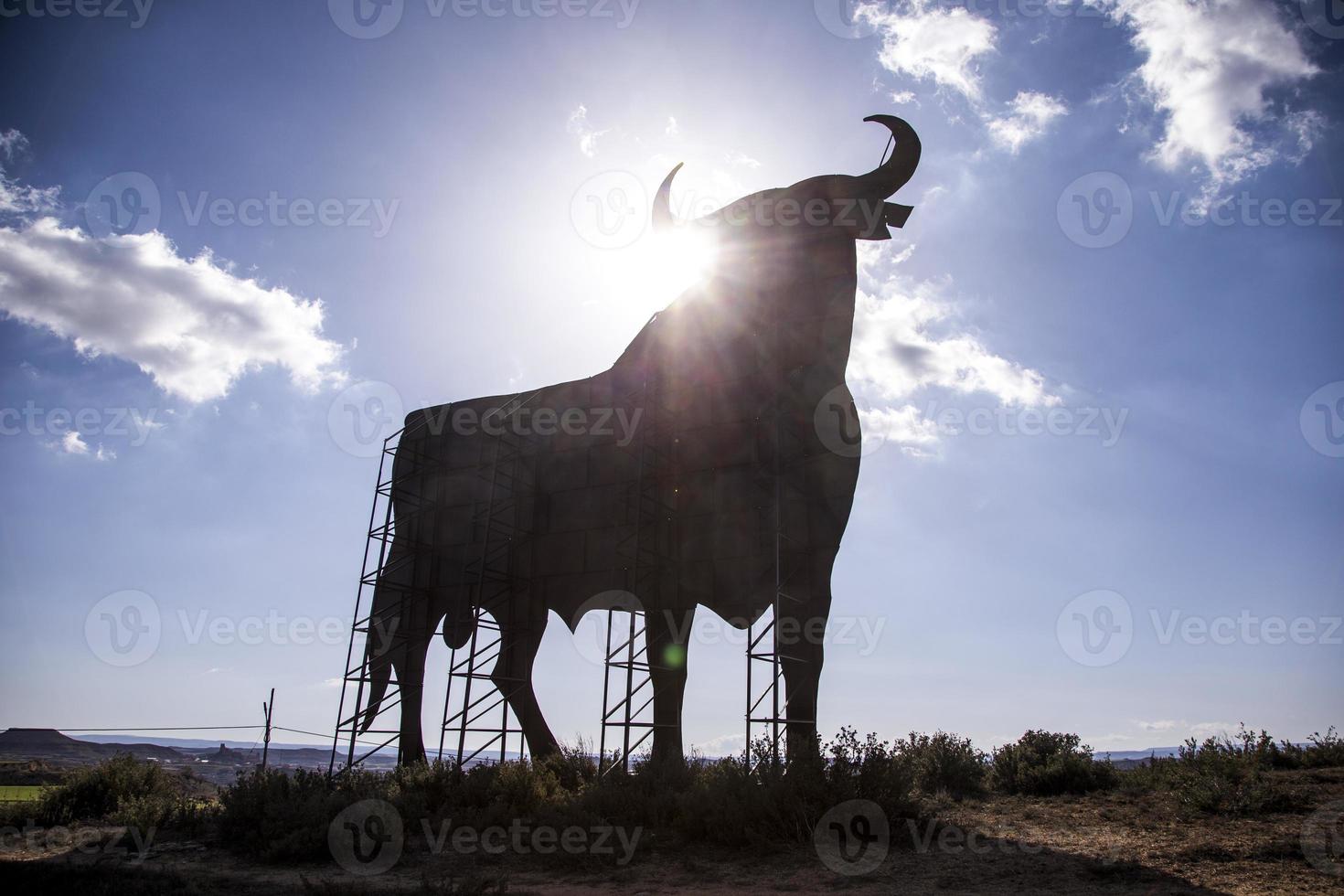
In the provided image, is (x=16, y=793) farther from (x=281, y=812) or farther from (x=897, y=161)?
(x=897, y=161)

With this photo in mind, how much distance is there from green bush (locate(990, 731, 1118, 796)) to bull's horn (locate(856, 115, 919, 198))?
878cm

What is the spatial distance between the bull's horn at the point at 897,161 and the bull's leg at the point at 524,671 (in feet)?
29.2

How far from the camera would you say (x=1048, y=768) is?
12.1 metres

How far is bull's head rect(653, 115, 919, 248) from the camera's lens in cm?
1198

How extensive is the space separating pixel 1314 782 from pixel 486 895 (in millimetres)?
9514

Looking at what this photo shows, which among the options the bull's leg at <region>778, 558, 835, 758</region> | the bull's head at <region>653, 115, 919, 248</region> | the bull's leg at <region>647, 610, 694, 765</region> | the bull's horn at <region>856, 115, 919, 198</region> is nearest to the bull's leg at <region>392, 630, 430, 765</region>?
the bull's leg at <region>647, 610, 694, 765</region>

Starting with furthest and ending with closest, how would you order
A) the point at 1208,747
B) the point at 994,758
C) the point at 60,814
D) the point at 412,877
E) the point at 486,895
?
the point at 994,758 → the point at 60,814 → the point at 1208,747 → the point at 412,877 → the point at 486,895

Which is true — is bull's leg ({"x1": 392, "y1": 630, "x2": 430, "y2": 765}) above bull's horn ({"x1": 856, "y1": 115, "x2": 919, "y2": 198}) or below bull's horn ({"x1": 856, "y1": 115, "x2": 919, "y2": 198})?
below

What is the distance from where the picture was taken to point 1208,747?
11148 mm

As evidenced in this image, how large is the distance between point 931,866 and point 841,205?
883 cm

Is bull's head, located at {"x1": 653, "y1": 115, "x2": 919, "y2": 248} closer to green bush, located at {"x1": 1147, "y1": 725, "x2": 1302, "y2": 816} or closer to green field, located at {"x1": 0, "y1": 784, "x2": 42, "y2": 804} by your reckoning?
green bush, located at {"x1": 1147, "y1": 725, "x2": 1302, "y2": 816}

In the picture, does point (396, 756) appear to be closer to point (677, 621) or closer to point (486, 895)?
point (677, 621)

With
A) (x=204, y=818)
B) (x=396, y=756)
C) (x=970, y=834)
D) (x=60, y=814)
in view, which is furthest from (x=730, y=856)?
(x=60, y=814)

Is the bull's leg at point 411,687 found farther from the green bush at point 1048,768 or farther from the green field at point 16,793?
the green bush at point 1048,768
